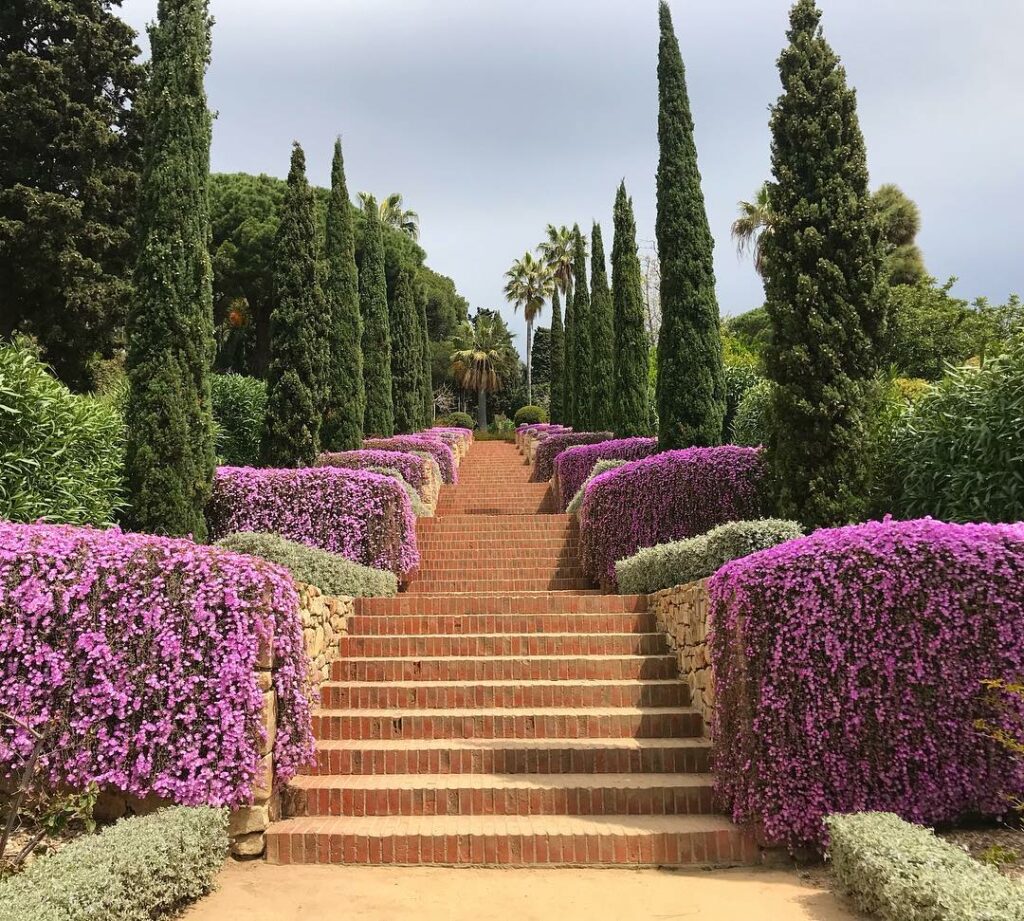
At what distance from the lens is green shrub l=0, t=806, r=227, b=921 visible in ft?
11.5

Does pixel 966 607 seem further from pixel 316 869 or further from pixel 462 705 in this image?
pixel 316 869

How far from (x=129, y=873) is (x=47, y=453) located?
4.59 metres

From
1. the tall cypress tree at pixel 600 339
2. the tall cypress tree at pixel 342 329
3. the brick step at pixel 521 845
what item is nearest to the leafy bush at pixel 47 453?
the brick step at pixel 521 845

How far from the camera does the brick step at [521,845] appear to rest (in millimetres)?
4859

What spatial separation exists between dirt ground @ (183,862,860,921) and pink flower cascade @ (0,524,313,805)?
0.64m

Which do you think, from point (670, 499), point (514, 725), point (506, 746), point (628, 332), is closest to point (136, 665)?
point (506, 746)

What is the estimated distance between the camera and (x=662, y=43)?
13.2m

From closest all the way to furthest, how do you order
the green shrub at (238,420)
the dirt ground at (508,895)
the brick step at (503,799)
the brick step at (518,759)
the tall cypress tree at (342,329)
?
the dirt ground at (508,895) < the brick step at (503,799) < the brick step at (518,759) < the green shrub at (238,420) < the tall cypress tree at (342,329)

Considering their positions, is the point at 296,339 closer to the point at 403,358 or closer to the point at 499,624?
the point at 499,624

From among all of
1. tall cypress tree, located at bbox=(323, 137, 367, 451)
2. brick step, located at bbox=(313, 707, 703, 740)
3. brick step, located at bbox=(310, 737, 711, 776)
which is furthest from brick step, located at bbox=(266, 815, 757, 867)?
tall cypress tree, located at bbox=(323, 137, 367, 451)

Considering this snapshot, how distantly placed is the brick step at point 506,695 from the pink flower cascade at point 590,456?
772 cm

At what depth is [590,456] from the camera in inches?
573

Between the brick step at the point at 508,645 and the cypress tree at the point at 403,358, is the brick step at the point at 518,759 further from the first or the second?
the cypress tree at the point at 403,358

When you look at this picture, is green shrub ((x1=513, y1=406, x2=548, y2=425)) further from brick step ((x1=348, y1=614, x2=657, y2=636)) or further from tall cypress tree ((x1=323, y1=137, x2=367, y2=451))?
brick step ((x1=348, y1=614, x2=657, y2=636))
